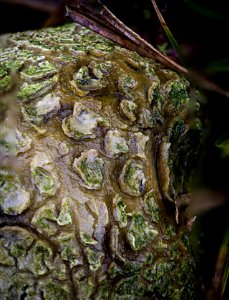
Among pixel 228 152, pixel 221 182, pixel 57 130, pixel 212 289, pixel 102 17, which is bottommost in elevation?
pixel 212 289

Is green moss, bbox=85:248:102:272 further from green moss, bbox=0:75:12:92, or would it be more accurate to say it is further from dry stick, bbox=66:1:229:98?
dry stick, bbox=66:1:229:98

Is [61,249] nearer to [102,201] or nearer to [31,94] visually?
[102,201]

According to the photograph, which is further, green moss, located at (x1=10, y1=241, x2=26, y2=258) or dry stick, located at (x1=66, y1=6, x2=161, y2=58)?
dry stick, located at (x1=66, y1=6, x2=161, y2=58)

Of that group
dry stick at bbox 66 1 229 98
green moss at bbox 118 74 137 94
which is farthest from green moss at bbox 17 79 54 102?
dry stick at bbox 66 1 229 98

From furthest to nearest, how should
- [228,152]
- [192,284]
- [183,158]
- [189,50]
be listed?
[189,50], [228,152], [183,158], [192,284]

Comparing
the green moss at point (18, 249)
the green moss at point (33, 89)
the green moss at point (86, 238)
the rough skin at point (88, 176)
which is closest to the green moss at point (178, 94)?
the rough skin at point (88, 176)

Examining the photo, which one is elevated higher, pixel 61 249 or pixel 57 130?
pixel 57 130

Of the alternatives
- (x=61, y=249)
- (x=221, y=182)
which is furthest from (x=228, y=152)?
(x=61, y=249)
